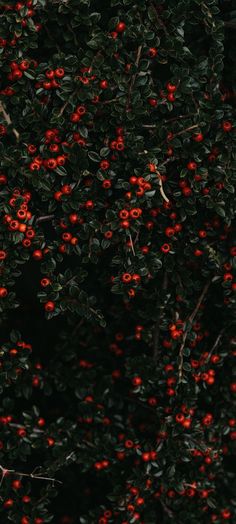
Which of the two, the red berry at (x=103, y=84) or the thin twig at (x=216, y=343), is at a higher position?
the red berry at (x=103, y=84)

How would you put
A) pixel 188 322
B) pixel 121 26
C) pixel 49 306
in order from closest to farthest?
pixel 121 26
pixel 49 306
pixel 188 322

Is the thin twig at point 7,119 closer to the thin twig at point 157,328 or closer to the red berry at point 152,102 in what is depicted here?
the red berry at point 152,102

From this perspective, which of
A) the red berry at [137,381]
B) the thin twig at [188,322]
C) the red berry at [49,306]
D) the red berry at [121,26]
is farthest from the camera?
the red berry at [137,381]

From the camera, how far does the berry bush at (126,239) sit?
7.31 ft

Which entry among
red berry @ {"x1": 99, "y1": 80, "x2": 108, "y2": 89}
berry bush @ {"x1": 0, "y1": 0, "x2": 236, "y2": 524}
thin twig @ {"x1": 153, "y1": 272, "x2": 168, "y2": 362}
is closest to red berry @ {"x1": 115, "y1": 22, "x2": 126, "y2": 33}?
berry bush @ {"x1": 0, "y1": 0, "x2": 236, "y2": 524}

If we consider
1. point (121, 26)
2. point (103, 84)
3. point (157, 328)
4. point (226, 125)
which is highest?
point (121, 26)

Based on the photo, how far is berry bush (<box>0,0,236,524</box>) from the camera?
223cm

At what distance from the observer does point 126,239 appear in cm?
233

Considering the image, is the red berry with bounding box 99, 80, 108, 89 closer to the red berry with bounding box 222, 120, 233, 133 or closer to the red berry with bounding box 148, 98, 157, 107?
the red berry with bounding box 148, 98, 157, 107

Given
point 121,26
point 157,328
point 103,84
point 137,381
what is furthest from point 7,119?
point 137,381

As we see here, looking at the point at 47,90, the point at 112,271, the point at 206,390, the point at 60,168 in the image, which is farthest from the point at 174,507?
the point at 47,90

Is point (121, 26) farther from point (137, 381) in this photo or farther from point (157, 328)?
point (137, 381)

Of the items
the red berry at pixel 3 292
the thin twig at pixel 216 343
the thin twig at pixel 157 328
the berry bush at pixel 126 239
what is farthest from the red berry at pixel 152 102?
the thin twig at pixel 216 343

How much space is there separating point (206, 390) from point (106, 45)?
4.42 ft
